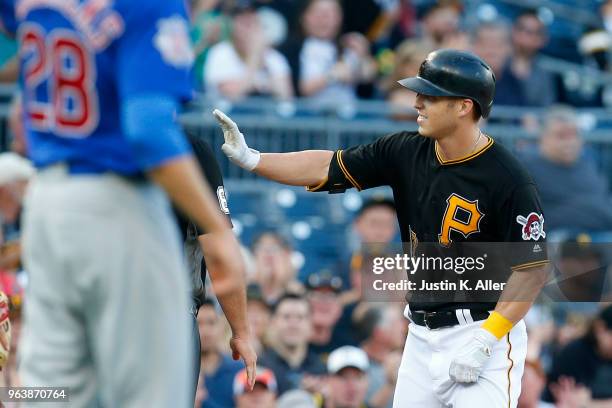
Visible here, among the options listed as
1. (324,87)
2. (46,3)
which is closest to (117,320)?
(46,3)

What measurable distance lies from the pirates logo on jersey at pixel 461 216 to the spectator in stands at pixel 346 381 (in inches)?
109

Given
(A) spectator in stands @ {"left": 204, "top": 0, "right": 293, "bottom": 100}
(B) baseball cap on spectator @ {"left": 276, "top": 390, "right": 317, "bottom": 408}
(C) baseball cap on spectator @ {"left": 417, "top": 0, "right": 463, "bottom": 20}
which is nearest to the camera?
(B) baseball cap on spectator @ {"left": 276, "top": 390, "right": 317, "bottom": 408}

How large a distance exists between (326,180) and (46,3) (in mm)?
2487

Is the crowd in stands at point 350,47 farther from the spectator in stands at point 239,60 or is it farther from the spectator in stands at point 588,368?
the spectator in stands at point 588,368

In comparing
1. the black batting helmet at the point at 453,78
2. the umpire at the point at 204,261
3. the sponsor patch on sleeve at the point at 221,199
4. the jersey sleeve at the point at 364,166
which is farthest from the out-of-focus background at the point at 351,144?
the black batting helmet at the point at 453,78

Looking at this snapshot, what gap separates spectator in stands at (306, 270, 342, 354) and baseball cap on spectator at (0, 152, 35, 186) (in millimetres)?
2322

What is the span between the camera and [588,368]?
875 centimetres

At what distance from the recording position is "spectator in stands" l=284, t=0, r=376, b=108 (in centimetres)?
1139

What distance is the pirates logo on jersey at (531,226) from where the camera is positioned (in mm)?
5387

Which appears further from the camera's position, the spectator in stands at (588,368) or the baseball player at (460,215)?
the spectator in stands at (588,368)

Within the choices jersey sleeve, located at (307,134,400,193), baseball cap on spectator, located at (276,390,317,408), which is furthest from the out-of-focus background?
jersey sleeve, located at (307,134,400,193)

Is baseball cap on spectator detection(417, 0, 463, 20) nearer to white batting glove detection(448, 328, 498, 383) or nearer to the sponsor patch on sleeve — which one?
the sponsor patch on sleeve

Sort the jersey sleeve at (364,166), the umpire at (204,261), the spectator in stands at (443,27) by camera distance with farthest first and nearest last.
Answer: the spectator in stands at (443,27), the jersey sleeve at (364,166), the umpire at (204,261)

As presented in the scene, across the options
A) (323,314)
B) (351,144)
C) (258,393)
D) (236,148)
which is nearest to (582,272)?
(323,314)
